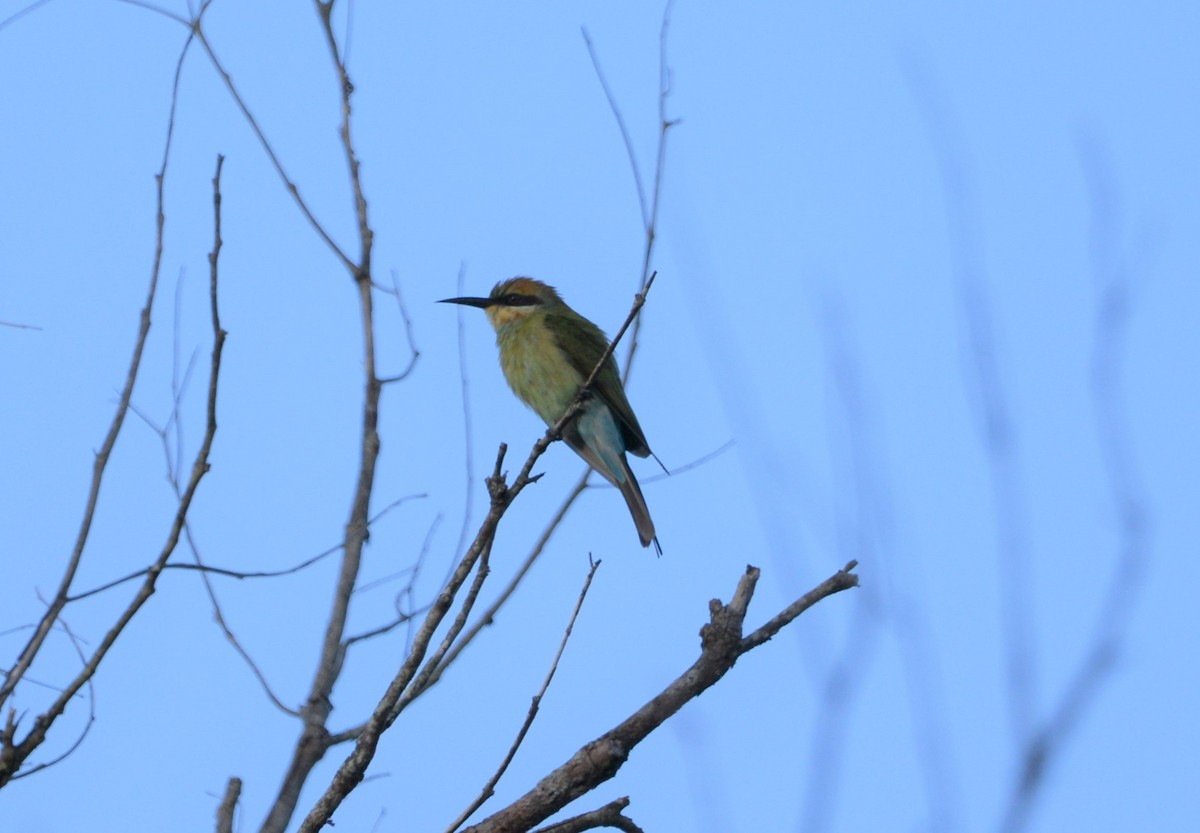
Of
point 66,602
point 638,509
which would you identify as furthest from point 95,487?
point 638,509

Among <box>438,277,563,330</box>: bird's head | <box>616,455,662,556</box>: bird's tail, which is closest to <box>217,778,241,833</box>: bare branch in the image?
<box>616,455,662,556</box>: bird's tail

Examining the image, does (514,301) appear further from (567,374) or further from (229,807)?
(229,807)

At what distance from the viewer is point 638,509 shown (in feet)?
16.5

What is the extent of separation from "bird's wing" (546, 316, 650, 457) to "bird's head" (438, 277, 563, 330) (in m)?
0.25

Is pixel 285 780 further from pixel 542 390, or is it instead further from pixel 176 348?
pixel 542 390

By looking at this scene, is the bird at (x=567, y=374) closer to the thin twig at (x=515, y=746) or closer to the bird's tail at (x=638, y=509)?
the bird's tail at (x=638, y=509)

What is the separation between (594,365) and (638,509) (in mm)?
847

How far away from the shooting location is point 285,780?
10.3 feet

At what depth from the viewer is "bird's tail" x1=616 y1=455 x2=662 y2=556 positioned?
16.2 ft

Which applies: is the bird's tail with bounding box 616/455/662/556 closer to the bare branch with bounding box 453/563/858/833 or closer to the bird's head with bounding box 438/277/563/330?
the bird's head with bounding box 438/277/563/330

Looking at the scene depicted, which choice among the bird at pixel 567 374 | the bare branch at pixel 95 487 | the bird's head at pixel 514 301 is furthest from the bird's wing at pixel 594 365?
the bare branch at pixel 95 487

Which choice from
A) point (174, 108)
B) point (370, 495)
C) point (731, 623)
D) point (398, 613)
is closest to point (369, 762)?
point (731, 623)

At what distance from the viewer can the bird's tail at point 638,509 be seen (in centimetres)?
494

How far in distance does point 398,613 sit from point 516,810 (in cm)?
128
